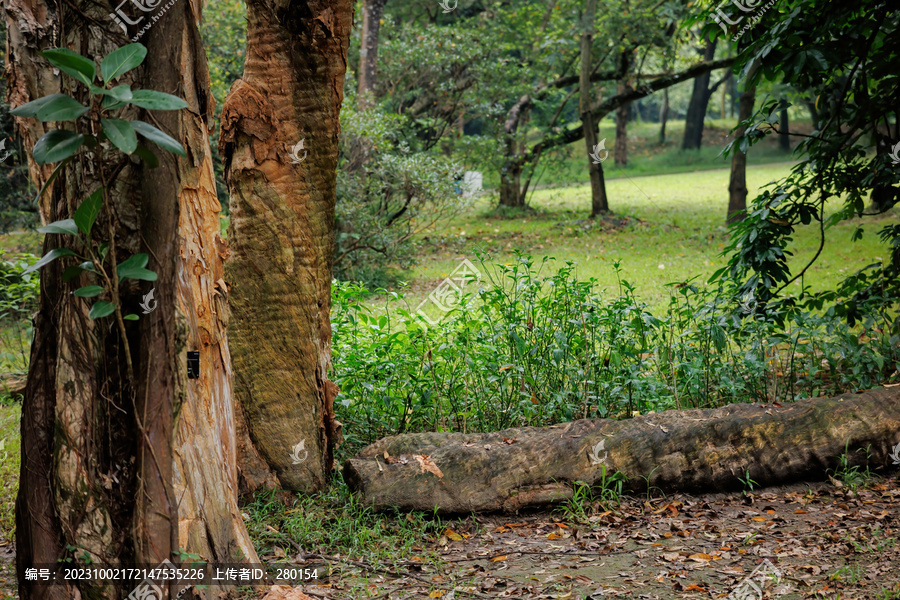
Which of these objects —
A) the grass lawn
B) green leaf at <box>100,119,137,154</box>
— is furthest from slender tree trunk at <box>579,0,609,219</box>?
green leaf at <box>100,119,137,154</box>

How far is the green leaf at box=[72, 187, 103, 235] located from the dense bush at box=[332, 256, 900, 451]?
2.40 meters

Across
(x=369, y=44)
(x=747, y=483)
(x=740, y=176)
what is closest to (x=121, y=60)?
(x=747, y=483)

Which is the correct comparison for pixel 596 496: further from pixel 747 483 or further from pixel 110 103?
pixel 110 103

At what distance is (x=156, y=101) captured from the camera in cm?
207

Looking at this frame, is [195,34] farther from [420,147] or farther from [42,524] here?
[420,147]

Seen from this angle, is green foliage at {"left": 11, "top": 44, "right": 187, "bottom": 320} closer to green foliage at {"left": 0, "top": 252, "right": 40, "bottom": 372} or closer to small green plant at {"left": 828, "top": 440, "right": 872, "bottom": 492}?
green foliage at {"left": 0, "top": 252, "right": 40, "bottom": 372}

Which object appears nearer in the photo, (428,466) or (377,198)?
(428,466)

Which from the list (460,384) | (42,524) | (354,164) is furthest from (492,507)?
(354,164)

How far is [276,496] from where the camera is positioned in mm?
3875

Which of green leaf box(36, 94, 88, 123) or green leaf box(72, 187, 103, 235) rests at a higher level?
green leaf box(36, 94, 88, 123)

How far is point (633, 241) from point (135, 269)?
471 inches

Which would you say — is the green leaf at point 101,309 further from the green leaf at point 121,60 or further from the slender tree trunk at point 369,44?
the slender tree trunk at point 369,44

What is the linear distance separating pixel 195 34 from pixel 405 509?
2643 millimetres

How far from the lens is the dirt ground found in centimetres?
304
